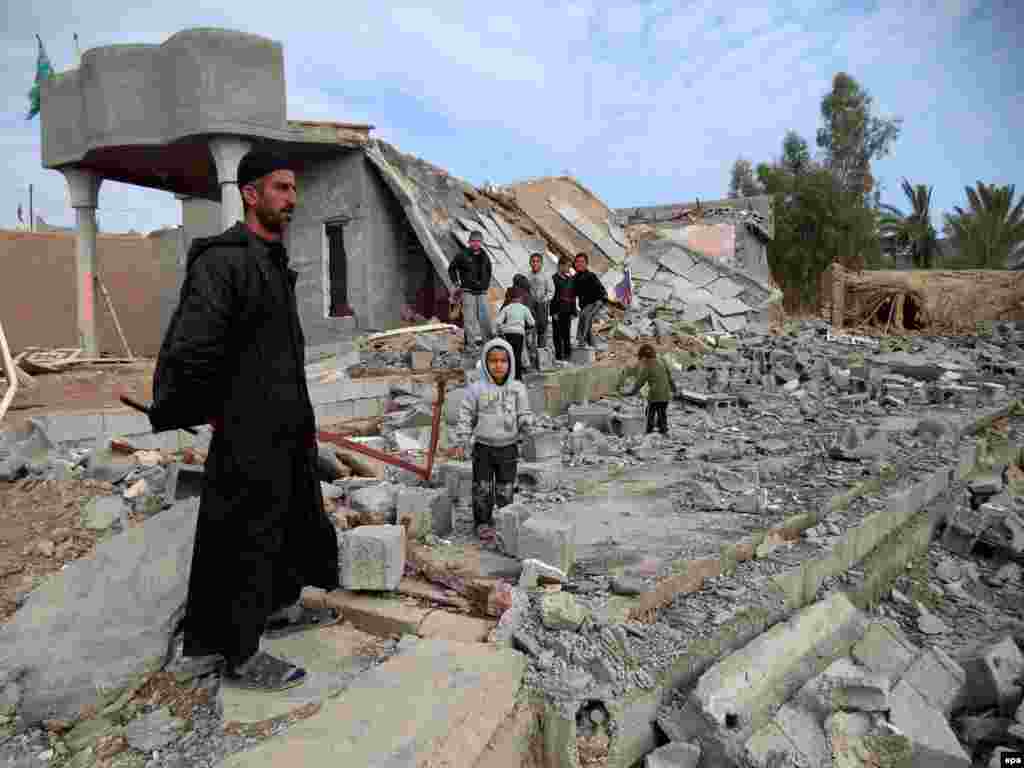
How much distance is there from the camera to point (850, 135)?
101 ft

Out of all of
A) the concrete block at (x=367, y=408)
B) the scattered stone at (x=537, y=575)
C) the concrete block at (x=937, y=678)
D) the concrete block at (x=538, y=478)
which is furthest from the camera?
the concrete block at (x=367, y=408)

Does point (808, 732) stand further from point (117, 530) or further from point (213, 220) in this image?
point (213, 220)

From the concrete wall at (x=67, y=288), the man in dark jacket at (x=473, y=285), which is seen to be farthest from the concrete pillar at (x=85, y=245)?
the man in dark jacket at (x=473, y=285)

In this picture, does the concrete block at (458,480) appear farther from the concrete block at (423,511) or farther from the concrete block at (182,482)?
the concrete block at (182,482)

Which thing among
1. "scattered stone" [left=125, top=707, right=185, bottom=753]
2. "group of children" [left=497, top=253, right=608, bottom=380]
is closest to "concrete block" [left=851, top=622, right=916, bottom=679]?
"scattered stone" [left=125, top=707, right=185, bottom=753]

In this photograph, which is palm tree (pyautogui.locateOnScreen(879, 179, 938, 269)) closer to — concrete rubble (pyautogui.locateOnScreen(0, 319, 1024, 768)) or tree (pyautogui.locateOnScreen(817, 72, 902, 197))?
tree (pyautogui.locateOnScreen(817, 72, 902, 197))

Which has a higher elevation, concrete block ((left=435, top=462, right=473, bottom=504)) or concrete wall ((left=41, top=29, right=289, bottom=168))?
concrete wall ((left=41, top=29, right=289, bottom=168))

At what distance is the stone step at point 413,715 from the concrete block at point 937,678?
2.20 m

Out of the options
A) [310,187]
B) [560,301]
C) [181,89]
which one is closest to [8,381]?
[181,89]

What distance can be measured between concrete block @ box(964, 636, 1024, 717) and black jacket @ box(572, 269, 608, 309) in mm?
7367

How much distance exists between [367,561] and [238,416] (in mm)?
1070

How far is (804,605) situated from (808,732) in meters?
1.21

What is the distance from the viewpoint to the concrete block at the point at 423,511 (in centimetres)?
418

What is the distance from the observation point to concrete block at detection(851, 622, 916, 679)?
3.54m
